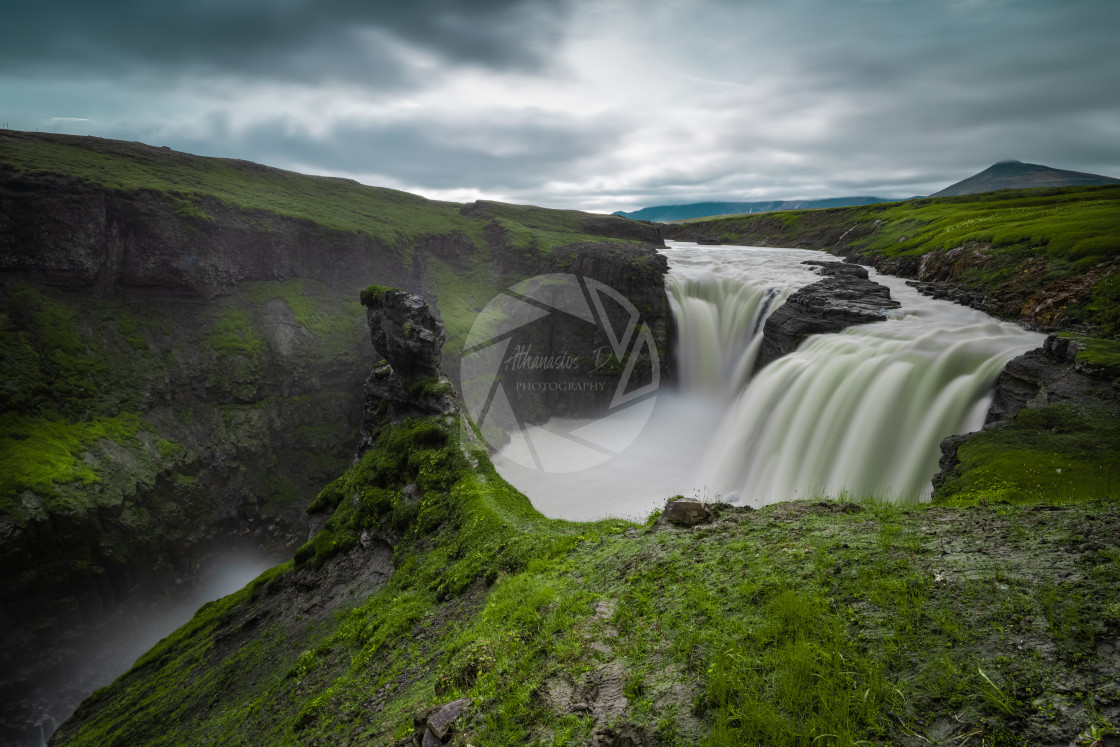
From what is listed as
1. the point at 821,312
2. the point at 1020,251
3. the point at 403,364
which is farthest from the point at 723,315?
the point at 403,364

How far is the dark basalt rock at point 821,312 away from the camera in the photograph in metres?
32.7

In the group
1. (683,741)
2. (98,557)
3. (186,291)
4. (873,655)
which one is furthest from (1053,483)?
(186,291)

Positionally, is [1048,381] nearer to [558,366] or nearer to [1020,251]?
[1020,251]

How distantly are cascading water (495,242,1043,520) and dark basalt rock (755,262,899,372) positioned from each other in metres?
1.38

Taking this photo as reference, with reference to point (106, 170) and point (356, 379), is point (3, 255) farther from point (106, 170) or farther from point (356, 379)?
point (356, 379)

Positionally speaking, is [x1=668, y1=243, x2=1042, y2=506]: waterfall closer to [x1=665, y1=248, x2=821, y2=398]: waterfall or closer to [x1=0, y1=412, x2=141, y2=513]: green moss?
[x1=665, y1=248, x2=821, y2=398]: waterfall

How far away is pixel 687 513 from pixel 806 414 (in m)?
18.0

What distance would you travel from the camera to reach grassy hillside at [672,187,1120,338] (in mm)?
26156

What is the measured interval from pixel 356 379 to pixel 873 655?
4981cm

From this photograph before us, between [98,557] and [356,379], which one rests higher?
[356,379]

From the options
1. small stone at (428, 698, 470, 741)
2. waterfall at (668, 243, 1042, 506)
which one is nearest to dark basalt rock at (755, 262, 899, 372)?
waterfall at (668, 243, 1042, 506)

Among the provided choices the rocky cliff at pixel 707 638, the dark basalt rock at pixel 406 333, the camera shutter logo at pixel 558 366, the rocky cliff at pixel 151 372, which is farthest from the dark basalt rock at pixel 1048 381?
the rocky cliff at pixel 151 372

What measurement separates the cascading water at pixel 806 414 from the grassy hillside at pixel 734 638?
440 cm

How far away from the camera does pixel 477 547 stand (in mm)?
13406
